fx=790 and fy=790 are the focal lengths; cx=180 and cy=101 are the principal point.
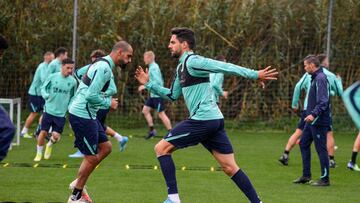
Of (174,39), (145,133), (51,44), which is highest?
(174,39)

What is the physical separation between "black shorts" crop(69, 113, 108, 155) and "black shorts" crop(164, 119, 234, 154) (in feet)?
3.60

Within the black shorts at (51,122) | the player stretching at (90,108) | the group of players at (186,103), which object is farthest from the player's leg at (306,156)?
the black shorts at (51,122)

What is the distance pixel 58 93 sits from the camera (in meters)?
13.7

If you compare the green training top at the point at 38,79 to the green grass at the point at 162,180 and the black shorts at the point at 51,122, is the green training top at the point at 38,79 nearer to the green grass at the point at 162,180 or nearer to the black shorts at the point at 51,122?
the green grass at the point at 162,180

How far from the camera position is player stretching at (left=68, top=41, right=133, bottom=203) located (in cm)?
918

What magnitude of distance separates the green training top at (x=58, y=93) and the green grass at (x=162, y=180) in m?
0.87

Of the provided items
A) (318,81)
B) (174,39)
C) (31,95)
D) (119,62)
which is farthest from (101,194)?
(31,95)

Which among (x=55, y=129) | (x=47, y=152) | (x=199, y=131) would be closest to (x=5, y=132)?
(x=199, y=131)

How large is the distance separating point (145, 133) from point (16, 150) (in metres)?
4.79

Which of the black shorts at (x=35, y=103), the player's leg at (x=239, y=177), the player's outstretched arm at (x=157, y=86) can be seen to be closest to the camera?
the player's leg at (x=239, y=177)

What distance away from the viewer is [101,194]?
10000 mm

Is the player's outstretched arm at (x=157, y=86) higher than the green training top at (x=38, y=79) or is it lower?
higher

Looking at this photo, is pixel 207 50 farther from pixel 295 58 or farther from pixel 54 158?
pixel 54 158

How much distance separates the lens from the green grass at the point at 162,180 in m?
9.91
